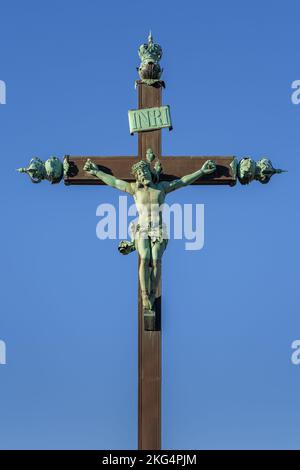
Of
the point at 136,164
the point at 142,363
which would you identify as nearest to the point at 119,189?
the point at 136,164

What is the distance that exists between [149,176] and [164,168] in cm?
31

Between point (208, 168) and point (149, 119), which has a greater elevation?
point (149, 119)

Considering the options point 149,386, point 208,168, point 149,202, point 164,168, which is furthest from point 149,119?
point 149,386

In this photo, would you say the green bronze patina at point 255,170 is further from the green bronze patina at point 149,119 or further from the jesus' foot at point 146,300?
the jesus' foot at point 146,300

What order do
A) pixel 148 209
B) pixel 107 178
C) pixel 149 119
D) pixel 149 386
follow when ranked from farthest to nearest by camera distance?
pixel 149 119, pixel 107 178, pixel 148 209, pixel 149 386

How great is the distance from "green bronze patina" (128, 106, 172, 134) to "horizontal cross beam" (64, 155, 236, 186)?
0.35 meters

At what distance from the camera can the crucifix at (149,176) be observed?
1190 cm

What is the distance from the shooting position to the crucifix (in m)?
11.9

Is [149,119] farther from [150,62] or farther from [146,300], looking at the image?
[146,300]

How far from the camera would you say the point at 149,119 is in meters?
12.5

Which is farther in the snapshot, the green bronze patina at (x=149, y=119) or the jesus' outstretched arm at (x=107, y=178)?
the green bronze patina at (x=149, y=119)

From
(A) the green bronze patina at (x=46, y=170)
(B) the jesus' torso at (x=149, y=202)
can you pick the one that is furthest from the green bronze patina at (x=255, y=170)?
(A) the green bronze patina at (x=46, y=170)

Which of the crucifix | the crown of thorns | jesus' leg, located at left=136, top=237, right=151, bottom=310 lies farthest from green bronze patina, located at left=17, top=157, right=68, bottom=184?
jesus' leg, located at left=136, top=237, right=151, bottom=310
